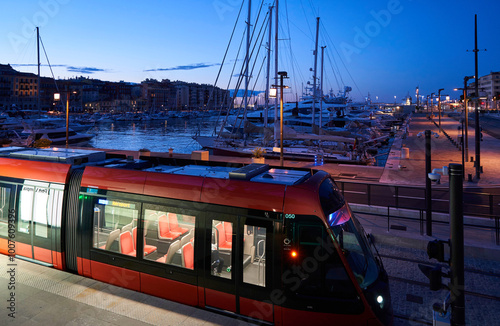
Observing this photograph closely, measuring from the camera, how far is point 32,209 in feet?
26.5

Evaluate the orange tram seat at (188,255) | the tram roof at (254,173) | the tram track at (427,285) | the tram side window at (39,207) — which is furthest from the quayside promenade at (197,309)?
the tram roof at (254,173)

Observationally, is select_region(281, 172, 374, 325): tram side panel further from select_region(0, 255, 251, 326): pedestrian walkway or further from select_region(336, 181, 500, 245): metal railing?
select_region(336, 181, 500, 245): metal railing

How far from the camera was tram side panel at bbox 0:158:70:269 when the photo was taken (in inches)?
306

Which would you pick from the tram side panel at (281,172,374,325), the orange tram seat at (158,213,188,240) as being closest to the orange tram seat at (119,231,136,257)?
the orange tram seat at (158,213,188,240)

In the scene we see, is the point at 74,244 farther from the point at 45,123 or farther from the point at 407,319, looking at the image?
the point at 45,123

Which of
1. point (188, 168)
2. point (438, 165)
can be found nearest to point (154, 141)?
point (438, 165)

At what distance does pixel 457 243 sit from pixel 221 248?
11.8 feet

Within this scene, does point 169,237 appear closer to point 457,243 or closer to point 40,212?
point 40,212

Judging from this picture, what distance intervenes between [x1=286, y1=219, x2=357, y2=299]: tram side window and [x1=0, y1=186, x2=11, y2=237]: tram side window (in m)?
7.26

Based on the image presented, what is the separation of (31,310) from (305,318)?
506 centimetres

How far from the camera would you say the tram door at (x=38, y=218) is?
7.76 m

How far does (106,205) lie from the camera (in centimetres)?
721

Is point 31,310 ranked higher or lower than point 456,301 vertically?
lower

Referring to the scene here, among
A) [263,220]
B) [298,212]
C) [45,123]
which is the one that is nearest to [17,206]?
[263,220]
